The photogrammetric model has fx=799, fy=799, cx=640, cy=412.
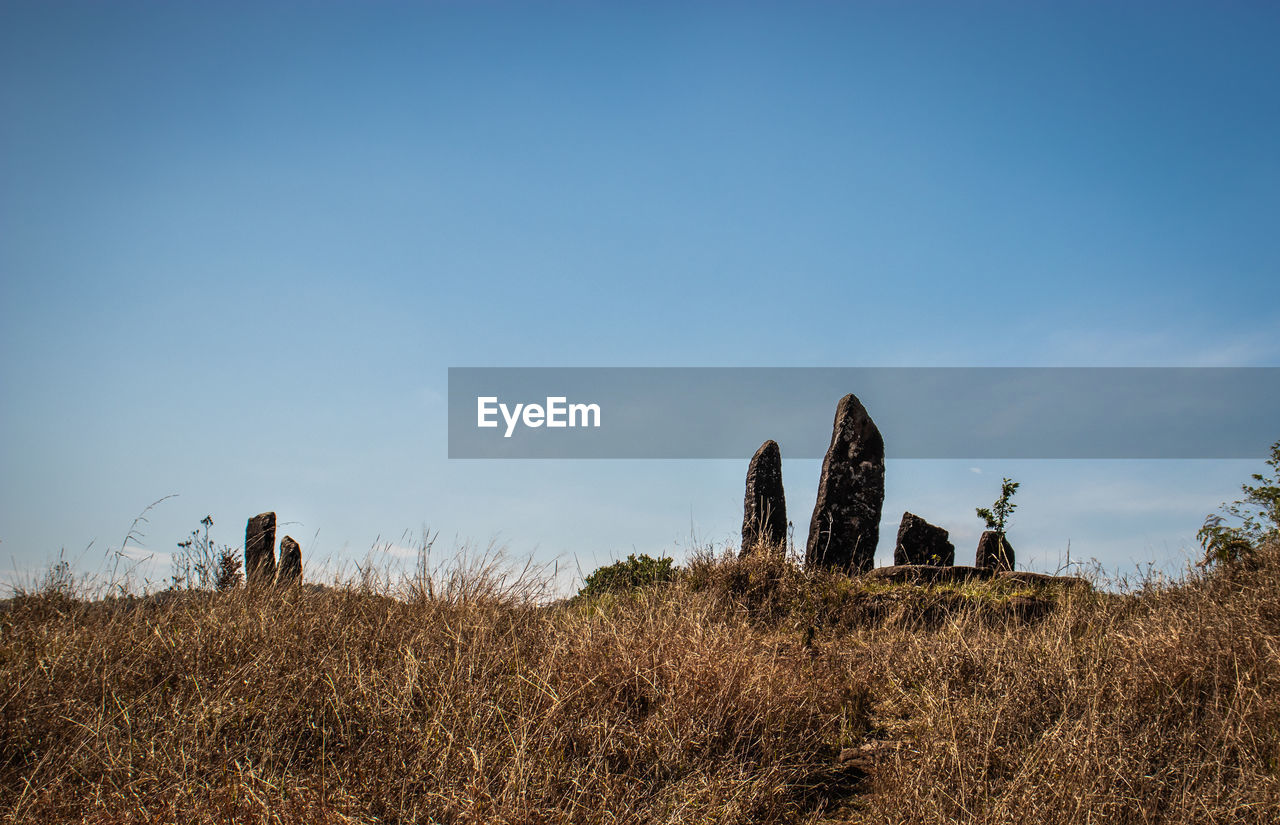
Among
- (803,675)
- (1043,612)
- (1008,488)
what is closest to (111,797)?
(803,675)

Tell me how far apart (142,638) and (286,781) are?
3.18 metres

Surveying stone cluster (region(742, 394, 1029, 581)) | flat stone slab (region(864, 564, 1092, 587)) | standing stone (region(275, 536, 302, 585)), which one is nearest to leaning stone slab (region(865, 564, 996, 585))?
flat stone slab (region(864, 564, 1092, 587))

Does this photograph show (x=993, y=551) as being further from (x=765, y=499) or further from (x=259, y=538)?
(x=259, y=538)

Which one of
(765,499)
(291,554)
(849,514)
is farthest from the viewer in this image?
(291,554)

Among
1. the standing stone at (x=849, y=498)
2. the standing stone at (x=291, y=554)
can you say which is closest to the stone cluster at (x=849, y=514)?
the standing stone at (x=849, y=498)

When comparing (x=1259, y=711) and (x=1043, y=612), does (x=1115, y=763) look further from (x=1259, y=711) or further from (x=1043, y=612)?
(x=1043, y=612)

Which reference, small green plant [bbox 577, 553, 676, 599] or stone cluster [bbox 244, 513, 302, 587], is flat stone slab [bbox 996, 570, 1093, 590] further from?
stone cluster [bbox 244, 513, 302, 587]

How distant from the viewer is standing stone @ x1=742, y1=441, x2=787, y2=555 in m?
12.9

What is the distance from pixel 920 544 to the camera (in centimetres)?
1295

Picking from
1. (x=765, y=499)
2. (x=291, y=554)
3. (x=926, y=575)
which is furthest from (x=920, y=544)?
(x=291, y=554)

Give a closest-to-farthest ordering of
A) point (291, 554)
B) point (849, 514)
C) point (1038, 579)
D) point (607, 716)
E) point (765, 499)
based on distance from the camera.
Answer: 1. point (607, 716)
2. point (1038, 579)
3. point (849, 514)
4. point (765, 499)
5. point (291, 554)

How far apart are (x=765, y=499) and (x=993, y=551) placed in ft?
13.3

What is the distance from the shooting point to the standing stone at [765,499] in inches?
508

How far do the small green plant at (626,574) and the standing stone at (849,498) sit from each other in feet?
8.61
